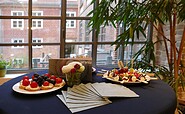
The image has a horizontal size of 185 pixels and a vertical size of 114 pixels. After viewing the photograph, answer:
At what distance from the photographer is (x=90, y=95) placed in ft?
4.41

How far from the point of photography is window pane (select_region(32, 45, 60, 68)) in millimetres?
3105

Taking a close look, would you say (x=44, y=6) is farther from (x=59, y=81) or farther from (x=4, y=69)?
(x=59, y=81)

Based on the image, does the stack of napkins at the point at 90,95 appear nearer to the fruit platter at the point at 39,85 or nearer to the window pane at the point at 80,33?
the fruit platter at the point at 39,85

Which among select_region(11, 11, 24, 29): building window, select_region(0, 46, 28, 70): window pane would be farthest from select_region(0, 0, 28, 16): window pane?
select_region(0, 46, 28, 70): window pane

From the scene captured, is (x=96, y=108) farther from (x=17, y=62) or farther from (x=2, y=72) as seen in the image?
(x=17, y=62)

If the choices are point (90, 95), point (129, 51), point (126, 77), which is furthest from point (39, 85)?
point (129, 51)

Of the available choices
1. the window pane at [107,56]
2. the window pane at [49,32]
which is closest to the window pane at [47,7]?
the window pane at [49,32]

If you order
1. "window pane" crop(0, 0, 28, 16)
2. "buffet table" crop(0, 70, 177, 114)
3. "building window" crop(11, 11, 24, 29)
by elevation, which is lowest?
"buffet table" crop(0, 70, 177, 114)

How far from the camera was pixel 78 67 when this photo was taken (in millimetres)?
1519

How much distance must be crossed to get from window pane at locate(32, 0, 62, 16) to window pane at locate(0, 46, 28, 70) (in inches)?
21.2

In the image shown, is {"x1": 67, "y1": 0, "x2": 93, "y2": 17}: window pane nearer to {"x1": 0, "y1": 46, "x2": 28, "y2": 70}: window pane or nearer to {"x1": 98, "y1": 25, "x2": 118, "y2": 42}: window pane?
{"x1": 98, "y1": 25, "x2": 118, "y2": 42}: window pane

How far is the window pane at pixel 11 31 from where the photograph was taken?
2.96 metres

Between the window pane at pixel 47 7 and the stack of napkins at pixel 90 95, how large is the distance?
1.79 m

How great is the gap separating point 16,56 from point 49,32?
561mm
